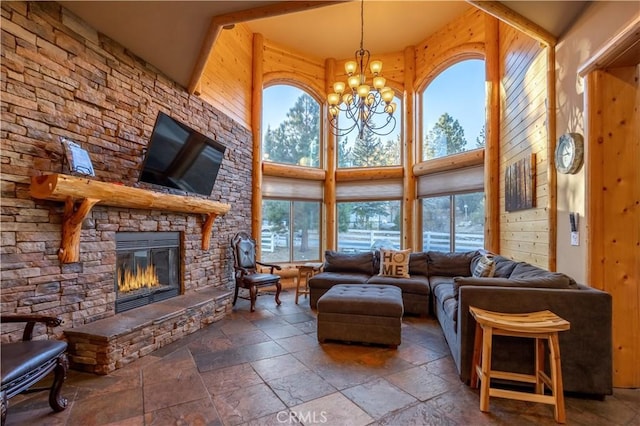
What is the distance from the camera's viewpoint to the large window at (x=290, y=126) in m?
6.08

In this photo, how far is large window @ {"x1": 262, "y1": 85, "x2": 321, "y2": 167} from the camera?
608 centimetres

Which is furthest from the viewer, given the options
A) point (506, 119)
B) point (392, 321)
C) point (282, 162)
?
point (282, 162)

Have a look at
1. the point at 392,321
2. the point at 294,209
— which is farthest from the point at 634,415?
the point at 294,209

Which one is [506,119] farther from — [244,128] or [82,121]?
[82,121]

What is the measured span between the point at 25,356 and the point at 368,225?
17.6 ft

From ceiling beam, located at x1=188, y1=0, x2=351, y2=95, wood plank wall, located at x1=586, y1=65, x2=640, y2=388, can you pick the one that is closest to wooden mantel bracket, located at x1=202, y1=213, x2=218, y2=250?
ceiling beam, located at x1=188, y1=0, x2=351, y2=95

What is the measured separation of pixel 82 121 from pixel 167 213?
132 centimetres

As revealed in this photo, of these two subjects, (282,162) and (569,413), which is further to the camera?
(282,162)

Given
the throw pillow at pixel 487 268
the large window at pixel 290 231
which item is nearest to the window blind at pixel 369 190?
the large window at pixel 290 231

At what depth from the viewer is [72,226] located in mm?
2580

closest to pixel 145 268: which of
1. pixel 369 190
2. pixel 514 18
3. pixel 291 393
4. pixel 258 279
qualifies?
pixel 258 279

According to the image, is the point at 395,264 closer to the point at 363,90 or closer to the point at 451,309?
the point at 451,309

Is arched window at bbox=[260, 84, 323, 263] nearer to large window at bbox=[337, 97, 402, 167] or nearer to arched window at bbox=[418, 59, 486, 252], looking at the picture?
large window at bbox=[337, 97, 402, 167]

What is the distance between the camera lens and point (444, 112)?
5.70 meters
